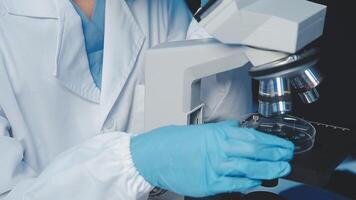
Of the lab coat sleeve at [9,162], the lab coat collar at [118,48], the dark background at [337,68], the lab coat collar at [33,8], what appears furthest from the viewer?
the dark background at [337,68]

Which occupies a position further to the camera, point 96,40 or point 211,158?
point 96,40

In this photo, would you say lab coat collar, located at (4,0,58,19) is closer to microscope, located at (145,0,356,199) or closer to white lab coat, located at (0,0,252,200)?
white lab coat, located at (0,0,252,200)

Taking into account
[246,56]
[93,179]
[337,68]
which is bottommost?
[93,179]

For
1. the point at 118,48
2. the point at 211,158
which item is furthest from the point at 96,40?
the point at 211,158

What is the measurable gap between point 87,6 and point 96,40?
0.31 feet

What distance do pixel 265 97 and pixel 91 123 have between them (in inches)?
19.9

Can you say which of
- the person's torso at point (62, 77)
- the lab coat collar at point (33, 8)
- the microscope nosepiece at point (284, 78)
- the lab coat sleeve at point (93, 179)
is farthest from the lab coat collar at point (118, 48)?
the microscope nosepiece at point (284, 78)

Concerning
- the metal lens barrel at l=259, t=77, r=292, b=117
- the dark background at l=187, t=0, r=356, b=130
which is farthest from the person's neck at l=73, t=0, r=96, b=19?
the dark background at l=187, t=0, r=356, b=130

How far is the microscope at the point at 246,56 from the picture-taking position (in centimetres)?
69

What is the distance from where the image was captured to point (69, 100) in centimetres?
102

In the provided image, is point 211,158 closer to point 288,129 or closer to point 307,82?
point 307,82

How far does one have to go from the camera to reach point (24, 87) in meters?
0.96

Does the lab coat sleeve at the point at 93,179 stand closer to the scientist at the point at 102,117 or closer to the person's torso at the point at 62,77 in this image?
the scientist at the point at 102,117

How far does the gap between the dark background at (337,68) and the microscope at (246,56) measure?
1.52ft
